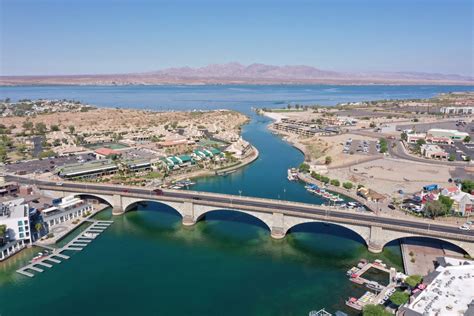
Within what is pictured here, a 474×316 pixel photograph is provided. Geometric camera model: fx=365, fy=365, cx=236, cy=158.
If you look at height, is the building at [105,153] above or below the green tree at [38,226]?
above

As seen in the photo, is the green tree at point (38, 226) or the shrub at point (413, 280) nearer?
the shrub at point (413, 280)

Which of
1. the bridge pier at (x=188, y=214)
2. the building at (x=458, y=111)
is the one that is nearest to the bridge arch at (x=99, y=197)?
the bridge pier at (x=188, y=214)

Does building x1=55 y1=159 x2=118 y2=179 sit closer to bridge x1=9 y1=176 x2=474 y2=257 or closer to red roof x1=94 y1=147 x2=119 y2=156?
bridge x1=9 y1=176 x2=474 y2=257

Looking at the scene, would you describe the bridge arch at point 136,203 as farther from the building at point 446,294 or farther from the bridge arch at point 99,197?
the building at point 446,294

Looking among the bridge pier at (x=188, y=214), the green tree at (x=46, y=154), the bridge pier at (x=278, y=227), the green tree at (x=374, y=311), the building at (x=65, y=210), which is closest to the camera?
the green tree at (x=374, y=311)

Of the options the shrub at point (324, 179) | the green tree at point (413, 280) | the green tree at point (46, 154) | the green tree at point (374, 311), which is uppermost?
the green tree at point (46, 154)

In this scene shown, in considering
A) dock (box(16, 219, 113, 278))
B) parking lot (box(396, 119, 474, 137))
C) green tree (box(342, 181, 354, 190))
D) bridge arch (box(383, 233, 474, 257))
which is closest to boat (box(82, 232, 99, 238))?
dock (box(16, 219, 113, 278))

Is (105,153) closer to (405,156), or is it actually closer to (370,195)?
(370,195)

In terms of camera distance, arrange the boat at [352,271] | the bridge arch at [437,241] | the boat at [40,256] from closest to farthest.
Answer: the boat at [352,271]
the bridge arch at [437,241]
the boat at [40,256]

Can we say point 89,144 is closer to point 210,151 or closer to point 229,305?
point 210,151
